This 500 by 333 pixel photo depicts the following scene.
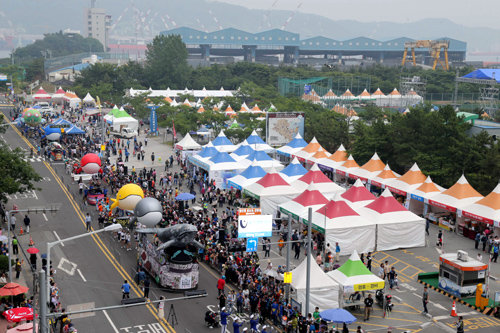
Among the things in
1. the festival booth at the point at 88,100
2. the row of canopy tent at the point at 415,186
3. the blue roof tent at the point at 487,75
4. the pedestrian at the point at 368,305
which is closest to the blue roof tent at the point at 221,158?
the row of canopy tent at the point at 415,186

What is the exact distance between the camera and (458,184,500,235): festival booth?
36.1 metres

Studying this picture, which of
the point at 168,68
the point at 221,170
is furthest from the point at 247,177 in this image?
the point at 168,68

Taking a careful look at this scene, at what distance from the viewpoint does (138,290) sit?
1141 inches

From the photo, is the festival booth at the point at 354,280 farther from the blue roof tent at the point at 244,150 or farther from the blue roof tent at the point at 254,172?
the blue roof tent at the point at 244,150

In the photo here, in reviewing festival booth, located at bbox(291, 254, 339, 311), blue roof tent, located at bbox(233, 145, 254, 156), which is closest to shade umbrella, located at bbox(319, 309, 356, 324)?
festival booth, located at bbox(291, 254, 339, 311)

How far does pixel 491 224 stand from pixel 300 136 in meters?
27.2

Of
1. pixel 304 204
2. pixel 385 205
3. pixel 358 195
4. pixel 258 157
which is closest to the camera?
pixel 385 205

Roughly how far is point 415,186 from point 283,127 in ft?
65.9

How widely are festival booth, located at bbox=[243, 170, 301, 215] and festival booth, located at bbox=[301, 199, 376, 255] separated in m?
6.31

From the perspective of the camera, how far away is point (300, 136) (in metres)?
60.5

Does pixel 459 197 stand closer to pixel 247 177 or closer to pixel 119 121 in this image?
pixel 247 177

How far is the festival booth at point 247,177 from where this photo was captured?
45497 mm

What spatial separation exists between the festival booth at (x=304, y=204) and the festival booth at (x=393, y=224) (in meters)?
2.79

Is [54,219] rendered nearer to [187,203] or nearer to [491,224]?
[187,203]
